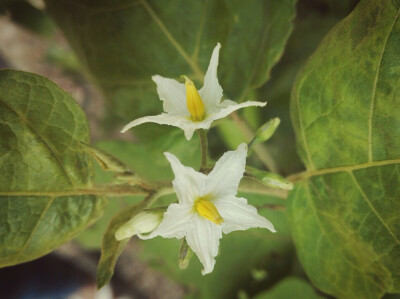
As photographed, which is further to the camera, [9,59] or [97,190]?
[9,59]

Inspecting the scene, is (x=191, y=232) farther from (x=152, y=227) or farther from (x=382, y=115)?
(x=382, y=115)

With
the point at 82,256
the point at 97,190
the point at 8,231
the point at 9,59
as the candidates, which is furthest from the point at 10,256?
the point at 9,59

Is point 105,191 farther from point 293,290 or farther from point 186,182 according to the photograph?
point 293,290

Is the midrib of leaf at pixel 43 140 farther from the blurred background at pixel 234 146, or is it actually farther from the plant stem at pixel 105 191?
the blurred background at pixel 234 146

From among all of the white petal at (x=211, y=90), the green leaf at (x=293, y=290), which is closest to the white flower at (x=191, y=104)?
the white petal at (x=211, y=90)

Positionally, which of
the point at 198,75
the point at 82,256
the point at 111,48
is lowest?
the point at 82,256

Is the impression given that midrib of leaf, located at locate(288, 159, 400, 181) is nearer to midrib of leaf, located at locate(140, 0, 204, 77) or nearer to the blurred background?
the blurred background
